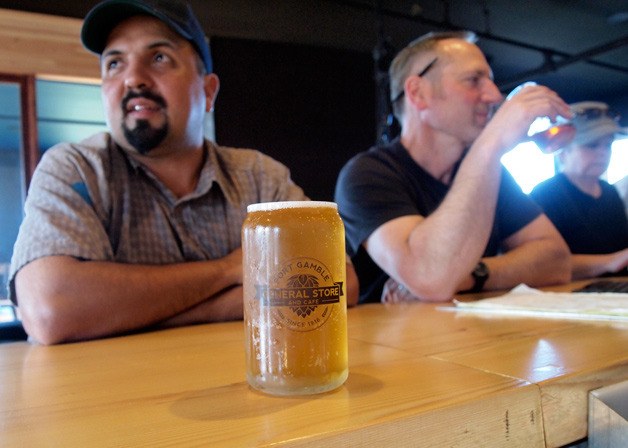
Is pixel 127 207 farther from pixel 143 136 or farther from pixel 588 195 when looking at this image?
pixel 588 195

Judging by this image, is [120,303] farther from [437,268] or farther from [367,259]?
[367,259]

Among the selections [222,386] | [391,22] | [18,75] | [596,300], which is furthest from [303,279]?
[391,22]

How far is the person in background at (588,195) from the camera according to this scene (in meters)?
3.03

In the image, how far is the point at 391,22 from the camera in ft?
16.7

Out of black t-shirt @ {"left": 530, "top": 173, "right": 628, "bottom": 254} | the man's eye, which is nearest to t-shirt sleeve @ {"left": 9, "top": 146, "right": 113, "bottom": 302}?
the man's eye

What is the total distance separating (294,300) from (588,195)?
10.4 ft

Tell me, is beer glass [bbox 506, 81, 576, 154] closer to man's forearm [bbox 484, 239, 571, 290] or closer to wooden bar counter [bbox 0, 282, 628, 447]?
man's forearm [bbox 484, 239, 571, 290]

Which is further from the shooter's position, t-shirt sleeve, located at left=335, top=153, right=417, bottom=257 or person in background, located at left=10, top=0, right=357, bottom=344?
t-shirt sleeve, located at left=335, top=153, right=417, bottom=257

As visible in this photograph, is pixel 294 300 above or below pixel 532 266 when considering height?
above

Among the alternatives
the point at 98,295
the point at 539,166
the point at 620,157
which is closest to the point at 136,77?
the point at 98,295

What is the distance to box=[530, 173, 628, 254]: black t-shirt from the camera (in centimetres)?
302

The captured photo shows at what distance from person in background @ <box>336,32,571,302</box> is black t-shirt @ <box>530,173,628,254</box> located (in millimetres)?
1109

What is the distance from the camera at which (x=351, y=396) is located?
1.76 feet

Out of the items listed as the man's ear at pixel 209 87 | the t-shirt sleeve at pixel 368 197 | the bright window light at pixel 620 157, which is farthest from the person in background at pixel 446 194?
the bright window light at pixel 620 157
